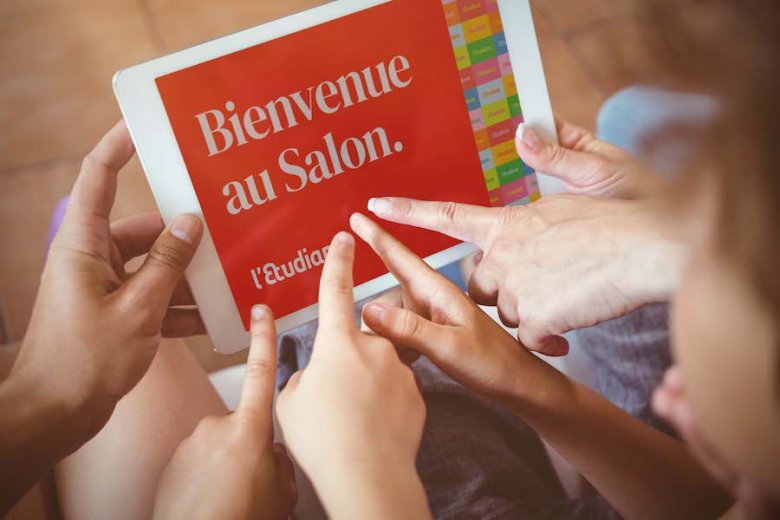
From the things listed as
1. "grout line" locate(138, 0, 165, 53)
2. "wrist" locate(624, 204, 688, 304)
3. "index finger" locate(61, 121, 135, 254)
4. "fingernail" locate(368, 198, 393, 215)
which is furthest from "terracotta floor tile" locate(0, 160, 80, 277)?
"wrist" locate(624, 204, 688, 304)

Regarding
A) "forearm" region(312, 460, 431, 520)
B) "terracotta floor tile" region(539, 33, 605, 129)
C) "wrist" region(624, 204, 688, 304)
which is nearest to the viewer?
"forearm" region(312, 460, 431, 520)

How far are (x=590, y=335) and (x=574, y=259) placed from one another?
0.20m

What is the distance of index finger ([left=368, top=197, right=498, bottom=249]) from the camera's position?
2.30 ft

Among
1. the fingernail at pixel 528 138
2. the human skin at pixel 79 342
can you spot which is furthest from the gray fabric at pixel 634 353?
the human skin at pixel 79 342

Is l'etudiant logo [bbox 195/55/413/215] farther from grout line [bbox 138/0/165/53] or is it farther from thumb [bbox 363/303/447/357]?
grout line [bbox 138/0/165/53]

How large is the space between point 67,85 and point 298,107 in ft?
3.06

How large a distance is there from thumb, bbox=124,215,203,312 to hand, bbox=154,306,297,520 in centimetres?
11

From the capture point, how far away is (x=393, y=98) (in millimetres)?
680

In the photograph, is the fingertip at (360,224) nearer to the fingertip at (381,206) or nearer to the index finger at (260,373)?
the fingertip at (381,206)

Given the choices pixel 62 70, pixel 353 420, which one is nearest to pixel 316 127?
pixel 353 420

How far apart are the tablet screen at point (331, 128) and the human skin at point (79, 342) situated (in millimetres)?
70

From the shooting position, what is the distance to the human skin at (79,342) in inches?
24.5

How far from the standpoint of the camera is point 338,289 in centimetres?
61

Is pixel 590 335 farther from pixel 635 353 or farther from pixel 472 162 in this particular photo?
pixel 472 162
